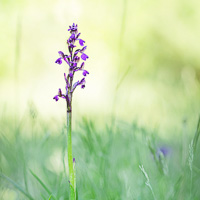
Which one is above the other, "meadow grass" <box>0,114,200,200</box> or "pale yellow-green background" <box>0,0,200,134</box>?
"pale yellow-green background" <box>0,0,200,134</box>

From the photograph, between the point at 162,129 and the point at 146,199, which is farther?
the point at 162,129

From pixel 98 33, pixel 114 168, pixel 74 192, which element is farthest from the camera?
pixel 98 33

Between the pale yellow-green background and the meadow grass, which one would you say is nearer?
the meadow grass

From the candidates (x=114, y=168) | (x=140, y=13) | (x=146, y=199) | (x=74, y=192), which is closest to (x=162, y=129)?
(x=114, y=168)

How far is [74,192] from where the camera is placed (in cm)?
113

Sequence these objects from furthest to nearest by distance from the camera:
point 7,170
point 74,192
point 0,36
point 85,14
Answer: point 85,14
point 0,36
point 7,170
point 74,192

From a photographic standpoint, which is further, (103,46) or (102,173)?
(103,46)

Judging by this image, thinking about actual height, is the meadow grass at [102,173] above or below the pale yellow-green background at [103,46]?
below

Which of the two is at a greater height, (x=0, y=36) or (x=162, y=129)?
(x=0, y=36)

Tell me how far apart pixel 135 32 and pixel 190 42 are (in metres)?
0.94

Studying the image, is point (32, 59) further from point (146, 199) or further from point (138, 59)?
point (146, 199)

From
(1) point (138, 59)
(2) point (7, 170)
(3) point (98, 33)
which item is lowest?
(2) point (7, 170)

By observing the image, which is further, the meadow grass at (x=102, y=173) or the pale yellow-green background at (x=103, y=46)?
the pale yellow-green background at (x=103, y=46)

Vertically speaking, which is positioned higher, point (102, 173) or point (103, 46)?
point (103, 46)
